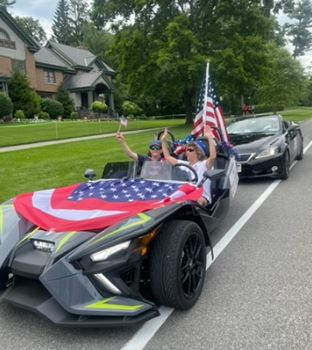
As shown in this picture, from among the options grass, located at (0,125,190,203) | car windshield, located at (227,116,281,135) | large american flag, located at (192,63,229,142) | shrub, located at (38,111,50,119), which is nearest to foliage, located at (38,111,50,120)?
shrub, located at (38,111,50,119)

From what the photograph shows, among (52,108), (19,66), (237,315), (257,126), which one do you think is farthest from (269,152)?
(19,66)

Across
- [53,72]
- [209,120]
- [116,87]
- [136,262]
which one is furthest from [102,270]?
[116,87]

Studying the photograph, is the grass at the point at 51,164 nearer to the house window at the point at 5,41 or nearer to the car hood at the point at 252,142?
the car hood at the point at 252,142

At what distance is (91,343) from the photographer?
2.87m

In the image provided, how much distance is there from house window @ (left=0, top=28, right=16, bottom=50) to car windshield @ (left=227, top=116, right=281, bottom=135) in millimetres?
31759

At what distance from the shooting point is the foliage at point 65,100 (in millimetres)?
39000

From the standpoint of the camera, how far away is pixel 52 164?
11.4 m

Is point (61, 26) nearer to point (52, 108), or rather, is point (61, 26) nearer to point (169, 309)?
point (52, 108)

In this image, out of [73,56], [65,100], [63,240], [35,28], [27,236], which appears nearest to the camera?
[63,240]

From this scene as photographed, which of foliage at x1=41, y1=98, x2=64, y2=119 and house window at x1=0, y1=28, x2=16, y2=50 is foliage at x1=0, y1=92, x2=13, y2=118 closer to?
foliage at x1=41, y1=98, x2=64, y2=119

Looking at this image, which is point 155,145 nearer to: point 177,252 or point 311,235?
point 311,235

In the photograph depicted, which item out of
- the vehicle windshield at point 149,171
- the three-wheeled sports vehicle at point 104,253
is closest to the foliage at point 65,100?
the vehicle windshield at point 149,171

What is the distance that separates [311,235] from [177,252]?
2577 mm

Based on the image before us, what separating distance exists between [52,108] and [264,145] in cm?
2983
